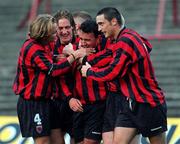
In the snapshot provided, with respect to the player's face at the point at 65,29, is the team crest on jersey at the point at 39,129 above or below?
below

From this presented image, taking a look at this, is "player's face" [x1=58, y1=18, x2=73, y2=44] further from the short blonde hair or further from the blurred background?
the blurred background

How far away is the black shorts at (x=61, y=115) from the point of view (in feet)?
32.2

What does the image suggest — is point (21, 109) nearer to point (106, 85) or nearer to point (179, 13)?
point (106, 85)

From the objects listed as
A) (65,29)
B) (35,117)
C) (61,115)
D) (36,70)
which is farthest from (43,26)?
(61,115)

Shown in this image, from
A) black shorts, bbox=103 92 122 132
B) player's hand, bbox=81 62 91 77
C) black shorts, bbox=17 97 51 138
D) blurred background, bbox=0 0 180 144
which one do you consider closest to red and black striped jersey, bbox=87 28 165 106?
player's hand, bbox=81 62 91 77

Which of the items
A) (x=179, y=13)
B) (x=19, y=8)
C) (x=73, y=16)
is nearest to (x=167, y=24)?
(x=179, y=13)

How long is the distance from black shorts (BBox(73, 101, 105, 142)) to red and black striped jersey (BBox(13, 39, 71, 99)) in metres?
0.44

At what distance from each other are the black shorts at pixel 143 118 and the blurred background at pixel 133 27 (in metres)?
4.58

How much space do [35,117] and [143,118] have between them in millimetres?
Answer: 1179

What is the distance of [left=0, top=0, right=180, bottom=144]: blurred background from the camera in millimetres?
14555

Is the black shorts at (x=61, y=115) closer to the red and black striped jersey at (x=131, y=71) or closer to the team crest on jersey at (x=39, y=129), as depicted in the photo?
the team crest on jersey at (x=39, y=129)

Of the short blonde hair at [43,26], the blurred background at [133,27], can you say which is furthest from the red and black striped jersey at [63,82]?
the blurred background at [133,27]

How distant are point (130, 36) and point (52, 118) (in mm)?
1392

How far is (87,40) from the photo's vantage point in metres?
9.42
